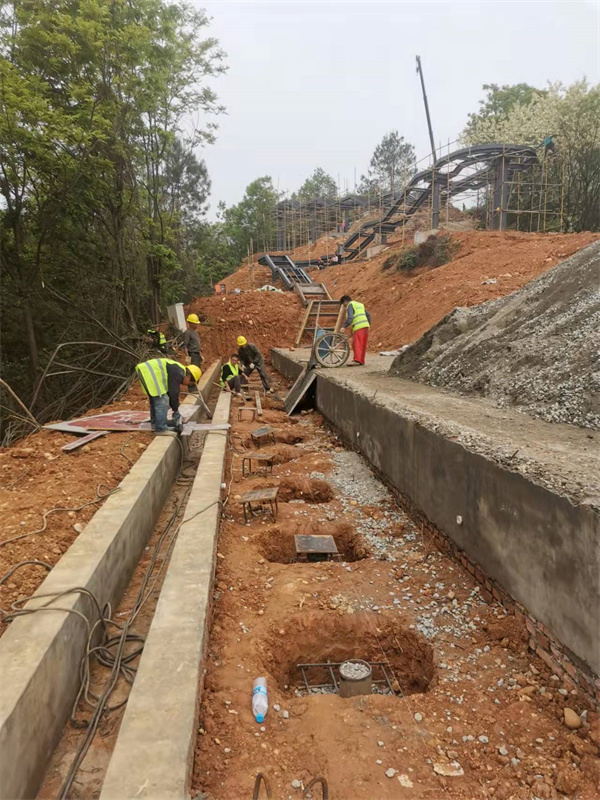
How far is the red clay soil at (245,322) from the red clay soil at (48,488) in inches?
539

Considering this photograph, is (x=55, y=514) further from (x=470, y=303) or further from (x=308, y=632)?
(x=470, y=303)

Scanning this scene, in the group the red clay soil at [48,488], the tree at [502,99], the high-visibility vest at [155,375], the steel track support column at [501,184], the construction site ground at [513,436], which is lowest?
the red clay soil at [48,488]

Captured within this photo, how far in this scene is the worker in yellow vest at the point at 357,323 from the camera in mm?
10719

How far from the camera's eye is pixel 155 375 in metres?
6.84

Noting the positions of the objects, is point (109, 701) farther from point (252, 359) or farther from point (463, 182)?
A: point (463, 182)

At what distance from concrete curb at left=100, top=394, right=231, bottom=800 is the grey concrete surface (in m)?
2.25

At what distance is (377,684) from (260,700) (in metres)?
1.16

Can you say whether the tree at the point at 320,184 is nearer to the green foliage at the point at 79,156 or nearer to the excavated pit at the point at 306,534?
the green foliage at the point at 79,156

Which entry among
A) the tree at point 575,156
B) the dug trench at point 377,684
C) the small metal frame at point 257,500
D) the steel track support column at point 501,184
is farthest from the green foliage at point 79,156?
the tree at point 575,156

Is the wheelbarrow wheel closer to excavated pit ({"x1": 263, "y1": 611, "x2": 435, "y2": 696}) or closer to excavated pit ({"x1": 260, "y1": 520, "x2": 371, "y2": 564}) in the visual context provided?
excavated pit ({"x1": 260, "y1": 520, "x2": 371, "y2": 564})

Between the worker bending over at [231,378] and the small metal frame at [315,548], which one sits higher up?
the worker bending over at [231,378]

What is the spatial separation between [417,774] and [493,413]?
4.16 meters

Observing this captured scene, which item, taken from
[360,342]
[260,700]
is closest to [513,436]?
[260,700]

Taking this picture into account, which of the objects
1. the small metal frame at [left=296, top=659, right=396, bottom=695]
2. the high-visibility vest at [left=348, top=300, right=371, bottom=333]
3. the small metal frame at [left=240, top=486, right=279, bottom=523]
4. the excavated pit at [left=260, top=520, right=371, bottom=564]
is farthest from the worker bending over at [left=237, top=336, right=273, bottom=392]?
the small metal frame at [left=296, top=659, right=396, bottom=695]
